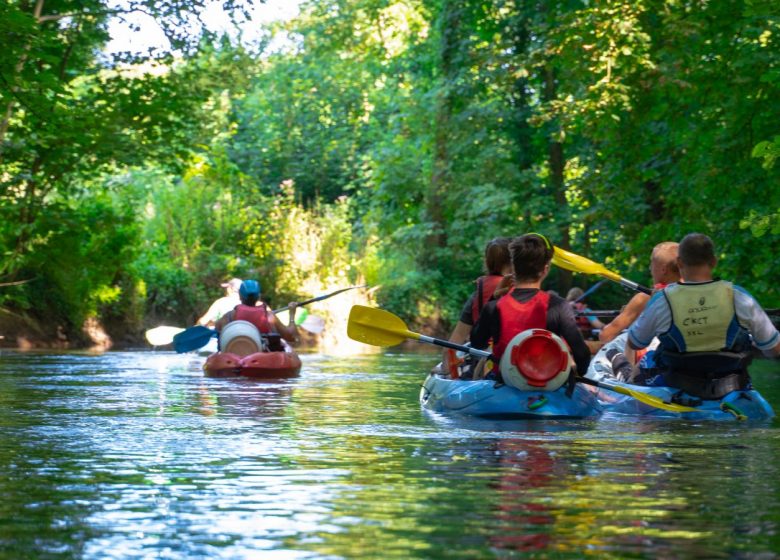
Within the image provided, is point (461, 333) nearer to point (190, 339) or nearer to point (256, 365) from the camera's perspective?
point (256, 365)

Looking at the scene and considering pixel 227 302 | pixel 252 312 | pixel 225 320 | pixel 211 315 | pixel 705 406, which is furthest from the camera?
pixel 211 315

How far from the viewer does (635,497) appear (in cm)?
668

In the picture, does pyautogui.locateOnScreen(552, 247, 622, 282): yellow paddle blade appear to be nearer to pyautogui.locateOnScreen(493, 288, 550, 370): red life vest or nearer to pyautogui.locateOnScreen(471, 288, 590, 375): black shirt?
pyautogui.locateOnScreen(471, 288, 590, 375): black shirt

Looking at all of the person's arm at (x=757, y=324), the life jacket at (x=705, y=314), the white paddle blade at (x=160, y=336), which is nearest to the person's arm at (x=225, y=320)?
the white paddle blade at (x=160, y=336)

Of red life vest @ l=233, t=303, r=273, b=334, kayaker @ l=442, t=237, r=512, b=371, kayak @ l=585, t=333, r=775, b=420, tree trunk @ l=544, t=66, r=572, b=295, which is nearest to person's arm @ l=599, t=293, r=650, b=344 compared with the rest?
→ kayak @ l=585, t=333, r=775, b=420

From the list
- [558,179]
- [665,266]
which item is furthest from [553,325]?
[558,179]

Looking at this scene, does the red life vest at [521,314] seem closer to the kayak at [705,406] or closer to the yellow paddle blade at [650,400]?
the yellow paddle blade at [650,400]

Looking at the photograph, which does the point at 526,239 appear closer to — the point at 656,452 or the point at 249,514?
the point at 656,452

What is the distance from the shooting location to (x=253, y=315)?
17703 millimetres

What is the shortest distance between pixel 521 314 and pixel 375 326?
2.33m

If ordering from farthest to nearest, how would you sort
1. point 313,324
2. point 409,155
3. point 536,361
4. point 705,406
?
point 409,155, point 313,324, point 705,406, point 536,361

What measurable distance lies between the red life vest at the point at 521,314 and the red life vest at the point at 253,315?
740cm

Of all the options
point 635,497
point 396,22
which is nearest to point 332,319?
point 396,22

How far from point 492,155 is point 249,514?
30.1 meters
